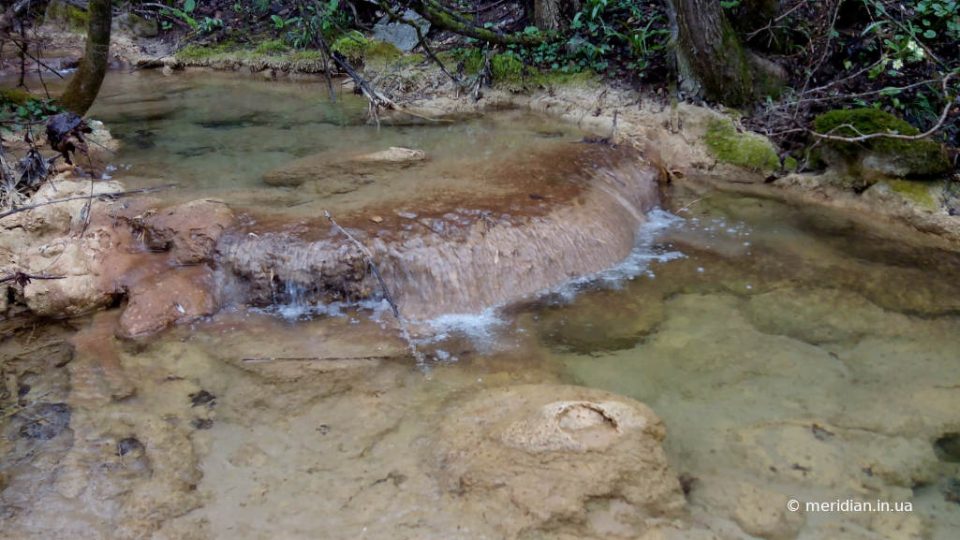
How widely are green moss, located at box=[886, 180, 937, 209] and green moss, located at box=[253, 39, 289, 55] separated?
29.2 ft

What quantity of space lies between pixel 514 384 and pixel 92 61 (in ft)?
15.5

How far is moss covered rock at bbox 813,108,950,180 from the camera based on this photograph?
533cm

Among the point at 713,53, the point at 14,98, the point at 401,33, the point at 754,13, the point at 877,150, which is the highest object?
the point at 754,13

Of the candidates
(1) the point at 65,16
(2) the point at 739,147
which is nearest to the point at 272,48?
(1) the point at 65,16

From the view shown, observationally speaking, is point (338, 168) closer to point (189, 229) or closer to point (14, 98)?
point (189, 229)

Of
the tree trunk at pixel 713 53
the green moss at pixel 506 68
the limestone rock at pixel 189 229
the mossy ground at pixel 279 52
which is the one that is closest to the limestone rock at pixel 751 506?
the limestone rock at pixel 189 229

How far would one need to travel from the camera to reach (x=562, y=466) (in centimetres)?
277

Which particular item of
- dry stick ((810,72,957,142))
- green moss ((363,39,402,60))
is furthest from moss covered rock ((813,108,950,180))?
green moss ((363,39,402,60))

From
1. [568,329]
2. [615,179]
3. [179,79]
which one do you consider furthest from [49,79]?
[568,329]

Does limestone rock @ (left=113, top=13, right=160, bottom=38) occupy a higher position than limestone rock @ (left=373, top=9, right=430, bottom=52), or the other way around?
limestone rock @ (left=373, top=9, right=430, bottom=52)

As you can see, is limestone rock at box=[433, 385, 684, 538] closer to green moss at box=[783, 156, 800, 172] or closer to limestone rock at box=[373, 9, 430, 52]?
green moss at box=[783, 156, 800, 172]

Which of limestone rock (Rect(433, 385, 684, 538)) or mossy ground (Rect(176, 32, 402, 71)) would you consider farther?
mossy ground (Rect(176, 32, 402, 71))

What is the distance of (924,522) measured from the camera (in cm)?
270

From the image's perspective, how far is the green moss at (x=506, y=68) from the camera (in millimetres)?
8125
